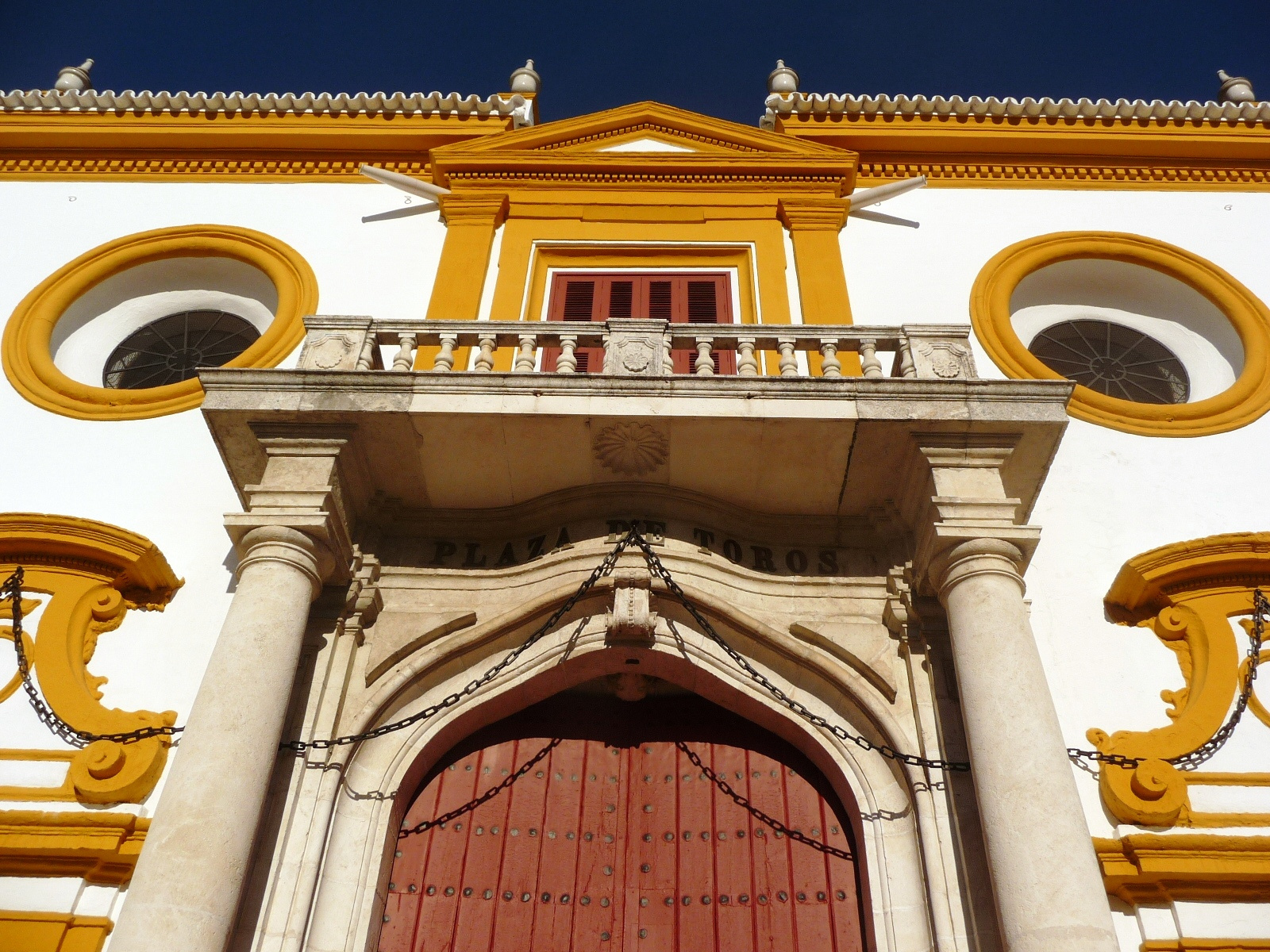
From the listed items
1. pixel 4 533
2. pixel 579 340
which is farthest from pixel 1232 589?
pixel 4 533

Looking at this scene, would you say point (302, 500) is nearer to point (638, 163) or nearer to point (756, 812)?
point (756, 812)

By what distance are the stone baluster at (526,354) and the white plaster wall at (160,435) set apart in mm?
2591

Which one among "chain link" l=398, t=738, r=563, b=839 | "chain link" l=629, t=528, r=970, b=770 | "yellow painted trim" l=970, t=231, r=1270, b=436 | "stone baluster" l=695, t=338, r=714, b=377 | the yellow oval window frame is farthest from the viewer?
the yellow oval window frame

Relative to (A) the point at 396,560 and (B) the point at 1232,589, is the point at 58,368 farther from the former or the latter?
(B) the point at 1232,589

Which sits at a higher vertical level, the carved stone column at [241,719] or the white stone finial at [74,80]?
the white stone finial at [74,80]

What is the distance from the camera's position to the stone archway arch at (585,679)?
6.90m

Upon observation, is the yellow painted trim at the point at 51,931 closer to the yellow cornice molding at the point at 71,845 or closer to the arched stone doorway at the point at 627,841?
the yellow cornice molding at the point at 71,845

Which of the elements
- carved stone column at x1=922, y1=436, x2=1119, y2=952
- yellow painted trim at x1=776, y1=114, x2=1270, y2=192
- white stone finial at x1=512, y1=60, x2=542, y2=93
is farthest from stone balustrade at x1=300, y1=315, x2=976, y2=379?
white stone finial at x1=512, y1=60, x2=542, y2=93

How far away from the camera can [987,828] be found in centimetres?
617

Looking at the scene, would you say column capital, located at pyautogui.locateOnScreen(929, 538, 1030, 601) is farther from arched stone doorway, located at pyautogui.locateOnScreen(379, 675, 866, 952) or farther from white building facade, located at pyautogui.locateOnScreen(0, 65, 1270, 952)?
arched stone doorway, located at pyautogui.locateOnScreen(379, 675, 866, 952)

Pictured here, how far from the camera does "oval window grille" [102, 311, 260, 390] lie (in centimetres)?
1075

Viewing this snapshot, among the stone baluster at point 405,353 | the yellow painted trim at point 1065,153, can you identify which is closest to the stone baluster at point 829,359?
the stone baluster at point 405,353

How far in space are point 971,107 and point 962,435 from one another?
6.27 metres

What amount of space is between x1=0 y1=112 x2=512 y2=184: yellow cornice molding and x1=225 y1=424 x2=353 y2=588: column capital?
17.8ft
